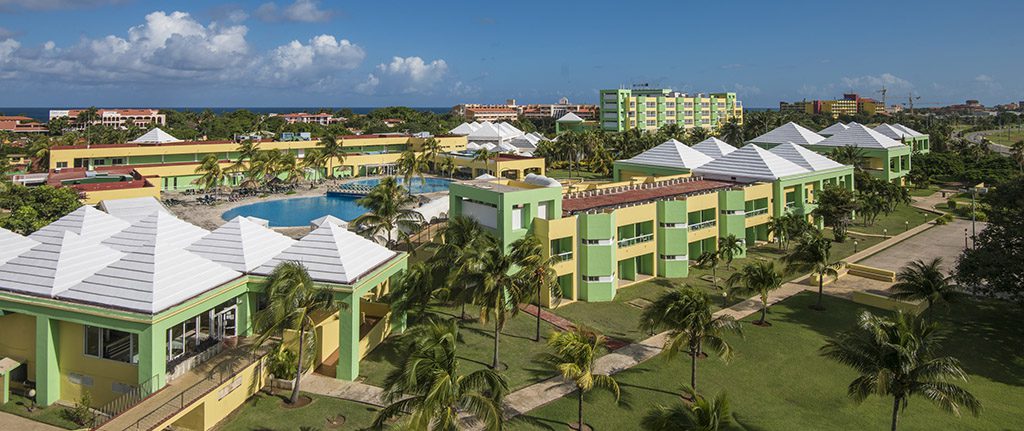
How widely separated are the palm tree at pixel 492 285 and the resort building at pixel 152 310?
12.3 ft

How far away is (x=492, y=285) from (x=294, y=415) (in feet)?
28.7

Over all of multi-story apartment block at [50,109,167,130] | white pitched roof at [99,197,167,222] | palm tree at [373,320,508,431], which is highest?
multi-story apartment block at [50,109,167,130]

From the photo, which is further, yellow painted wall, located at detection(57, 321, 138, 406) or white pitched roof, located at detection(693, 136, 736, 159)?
white pitched roof, located at detection(693, 136, 736, 159)

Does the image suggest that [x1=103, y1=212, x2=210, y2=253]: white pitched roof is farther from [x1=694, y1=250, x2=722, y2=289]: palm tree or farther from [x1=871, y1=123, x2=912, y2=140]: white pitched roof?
[x1=871, y1=123, x2=912, y2=140]: white pitched roof

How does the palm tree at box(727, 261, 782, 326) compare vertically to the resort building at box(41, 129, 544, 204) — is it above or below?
below

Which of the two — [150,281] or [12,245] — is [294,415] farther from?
[12,245]

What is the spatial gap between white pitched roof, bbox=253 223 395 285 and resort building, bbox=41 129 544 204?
3564cm

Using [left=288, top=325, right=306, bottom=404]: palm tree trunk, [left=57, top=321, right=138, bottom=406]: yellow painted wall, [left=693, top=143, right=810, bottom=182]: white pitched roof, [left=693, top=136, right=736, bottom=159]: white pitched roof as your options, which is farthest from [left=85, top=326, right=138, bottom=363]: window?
[left=693, top=136, right=736, bottom=159]: white pitched roof

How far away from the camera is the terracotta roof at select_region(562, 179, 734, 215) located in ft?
134

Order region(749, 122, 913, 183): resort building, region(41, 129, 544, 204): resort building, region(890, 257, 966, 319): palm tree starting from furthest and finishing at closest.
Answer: region(749, 122, 913, 183): resort building
region(41, 129, 544, 204): resort building
region(890, 257, 966, 319): palm tree

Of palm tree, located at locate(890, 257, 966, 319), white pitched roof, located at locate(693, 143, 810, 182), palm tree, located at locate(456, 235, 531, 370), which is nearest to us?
palm tree, located at locate(456, 235, 531, 370)

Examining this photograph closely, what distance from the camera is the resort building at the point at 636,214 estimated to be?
36.8m

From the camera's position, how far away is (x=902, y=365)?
61.9 ft

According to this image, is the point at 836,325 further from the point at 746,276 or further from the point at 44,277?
the point at 44,277
